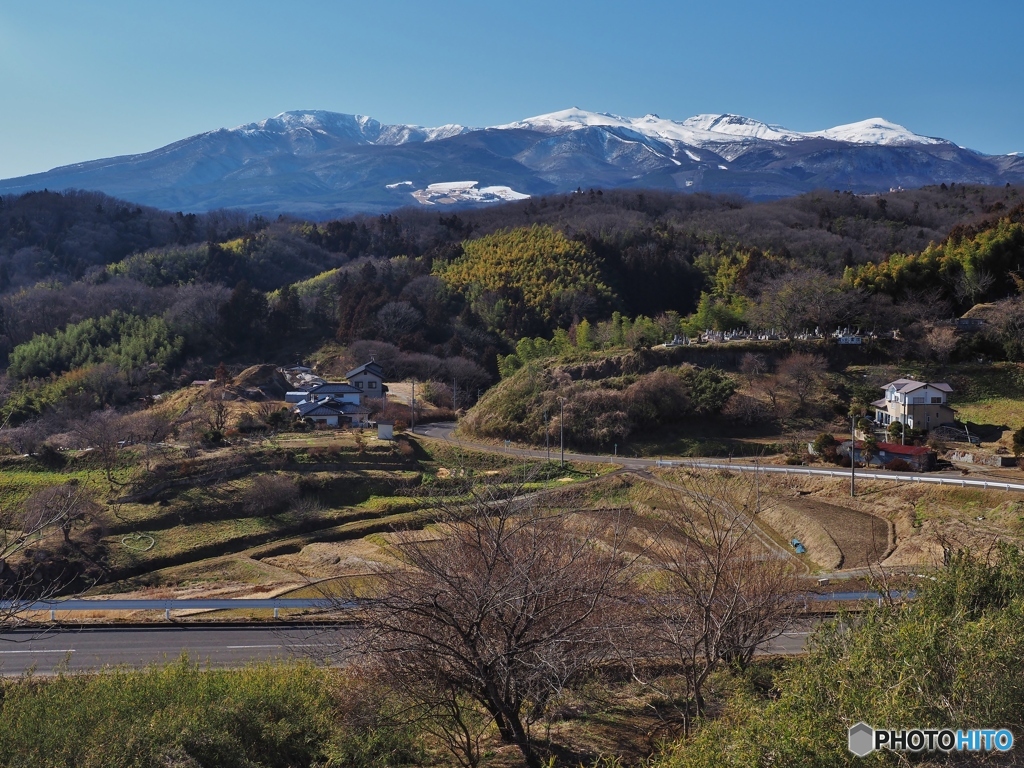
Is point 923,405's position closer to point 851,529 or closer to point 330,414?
point 851,529

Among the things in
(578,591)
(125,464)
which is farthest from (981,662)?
(125,464)

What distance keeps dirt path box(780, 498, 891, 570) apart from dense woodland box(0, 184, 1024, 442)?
1698 centimetres

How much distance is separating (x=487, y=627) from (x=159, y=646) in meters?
9.22

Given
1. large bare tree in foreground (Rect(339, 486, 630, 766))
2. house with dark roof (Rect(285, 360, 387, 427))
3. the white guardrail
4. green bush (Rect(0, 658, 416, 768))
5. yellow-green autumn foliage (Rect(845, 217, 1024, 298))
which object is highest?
yellow-green autumn foliage (Rect(845, 217, 1024, 298))

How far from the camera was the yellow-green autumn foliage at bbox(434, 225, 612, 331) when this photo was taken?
5603 centimetres

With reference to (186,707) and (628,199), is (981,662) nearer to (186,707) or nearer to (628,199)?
(186,707)

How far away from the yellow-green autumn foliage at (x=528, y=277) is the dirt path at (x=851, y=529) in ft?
106

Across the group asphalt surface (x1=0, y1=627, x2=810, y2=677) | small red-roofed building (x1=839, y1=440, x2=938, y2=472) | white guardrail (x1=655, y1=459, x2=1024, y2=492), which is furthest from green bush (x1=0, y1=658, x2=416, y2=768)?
small red-roofed building (x1=839, y1=440, x2=938, y2=472)

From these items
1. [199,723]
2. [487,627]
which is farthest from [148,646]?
[487,627]

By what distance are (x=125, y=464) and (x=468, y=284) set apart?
35.0 meters

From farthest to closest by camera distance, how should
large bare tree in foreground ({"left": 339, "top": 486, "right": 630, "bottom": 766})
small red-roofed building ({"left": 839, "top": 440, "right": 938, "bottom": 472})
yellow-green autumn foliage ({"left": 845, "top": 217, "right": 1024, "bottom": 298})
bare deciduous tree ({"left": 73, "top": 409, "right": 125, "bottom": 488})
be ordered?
1. yellow-green autumn foliage ({"left": 845, "top": 217, "right": 1024, "bottom": 298})
2. bare deciduous tree ({"left": 73, "top": 409, "right": 125, "bottom": 488})
3. small red-roofed building ({"left": 839, "top": 440, "right": 938, "bottom": 472})
4. large bare tree in foreground ({"left": 339, "top": 486, "right": 630, "bottom": 766})

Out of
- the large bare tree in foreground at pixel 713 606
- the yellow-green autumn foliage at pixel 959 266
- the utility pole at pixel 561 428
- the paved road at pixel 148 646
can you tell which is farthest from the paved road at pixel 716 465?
the yellow-green autumn foliage at pixel 959 266

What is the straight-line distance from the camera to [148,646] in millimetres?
15062

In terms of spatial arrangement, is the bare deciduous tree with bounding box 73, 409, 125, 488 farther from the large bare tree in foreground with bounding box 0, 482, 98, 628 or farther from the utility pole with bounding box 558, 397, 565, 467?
the utility pole with bounding box 558, 397, 565, 467
